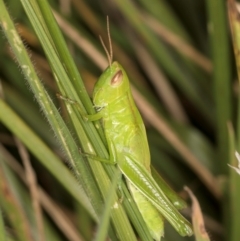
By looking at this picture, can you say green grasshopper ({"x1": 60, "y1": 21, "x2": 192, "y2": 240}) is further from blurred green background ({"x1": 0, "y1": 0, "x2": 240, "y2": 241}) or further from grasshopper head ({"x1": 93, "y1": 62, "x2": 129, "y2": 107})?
blurred green background ({"x1": 0, "y1": 0, "x2": 240, "y2": 241})

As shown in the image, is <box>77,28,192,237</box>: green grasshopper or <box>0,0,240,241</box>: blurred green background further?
<box>0,0,240,241</box>: blurred green background

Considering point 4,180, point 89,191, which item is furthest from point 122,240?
point 4,180

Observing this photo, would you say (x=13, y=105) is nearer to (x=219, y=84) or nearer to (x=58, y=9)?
(x=58, y=9)

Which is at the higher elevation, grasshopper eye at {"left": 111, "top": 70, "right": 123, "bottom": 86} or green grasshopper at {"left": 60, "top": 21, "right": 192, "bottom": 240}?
grasshopper eye at {"left": 111, "top": 70, "right": 123, "bottom": 86}

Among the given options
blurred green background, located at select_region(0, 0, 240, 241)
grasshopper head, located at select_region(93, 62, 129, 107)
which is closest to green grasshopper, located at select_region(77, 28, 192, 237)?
grasshopper head, located at select_region(93, 62, 129, 107)

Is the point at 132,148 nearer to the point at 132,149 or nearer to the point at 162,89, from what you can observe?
the point at 132,149

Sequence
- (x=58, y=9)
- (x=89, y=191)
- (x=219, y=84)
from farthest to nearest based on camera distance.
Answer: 1. (x=58, y=9)
2. (x=219, y=84)
3. (x=89, y=191)
